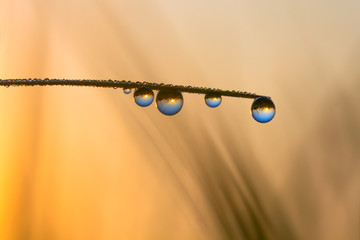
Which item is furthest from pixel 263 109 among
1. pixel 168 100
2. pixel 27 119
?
pixel 27 119

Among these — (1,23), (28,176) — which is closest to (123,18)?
(1,23)

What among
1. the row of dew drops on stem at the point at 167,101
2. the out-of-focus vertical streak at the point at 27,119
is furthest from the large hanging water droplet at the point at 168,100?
the out-of-focus vertical streak at the point at 27,119

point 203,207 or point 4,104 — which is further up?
point 4,104

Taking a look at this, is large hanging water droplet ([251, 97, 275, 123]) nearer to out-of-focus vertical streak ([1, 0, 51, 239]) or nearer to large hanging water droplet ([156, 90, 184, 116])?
large hanging water droplet ([156, 90, 184, 116])

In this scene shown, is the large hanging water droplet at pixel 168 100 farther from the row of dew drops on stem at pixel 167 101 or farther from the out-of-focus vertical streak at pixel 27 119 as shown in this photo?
the out-of-focus vertical streak at pixel 27 119

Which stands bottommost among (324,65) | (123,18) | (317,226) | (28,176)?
(317,226)

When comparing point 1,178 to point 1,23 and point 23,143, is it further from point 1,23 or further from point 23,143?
point 1,23

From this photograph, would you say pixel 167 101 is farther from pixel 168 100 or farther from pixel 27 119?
pixel 27 119

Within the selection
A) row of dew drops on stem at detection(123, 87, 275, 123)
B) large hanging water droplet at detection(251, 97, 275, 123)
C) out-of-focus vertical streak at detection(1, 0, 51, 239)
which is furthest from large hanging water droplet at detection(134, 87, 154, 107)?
out-of-focus vertical streak at detection(1, 0, 51, 239)
